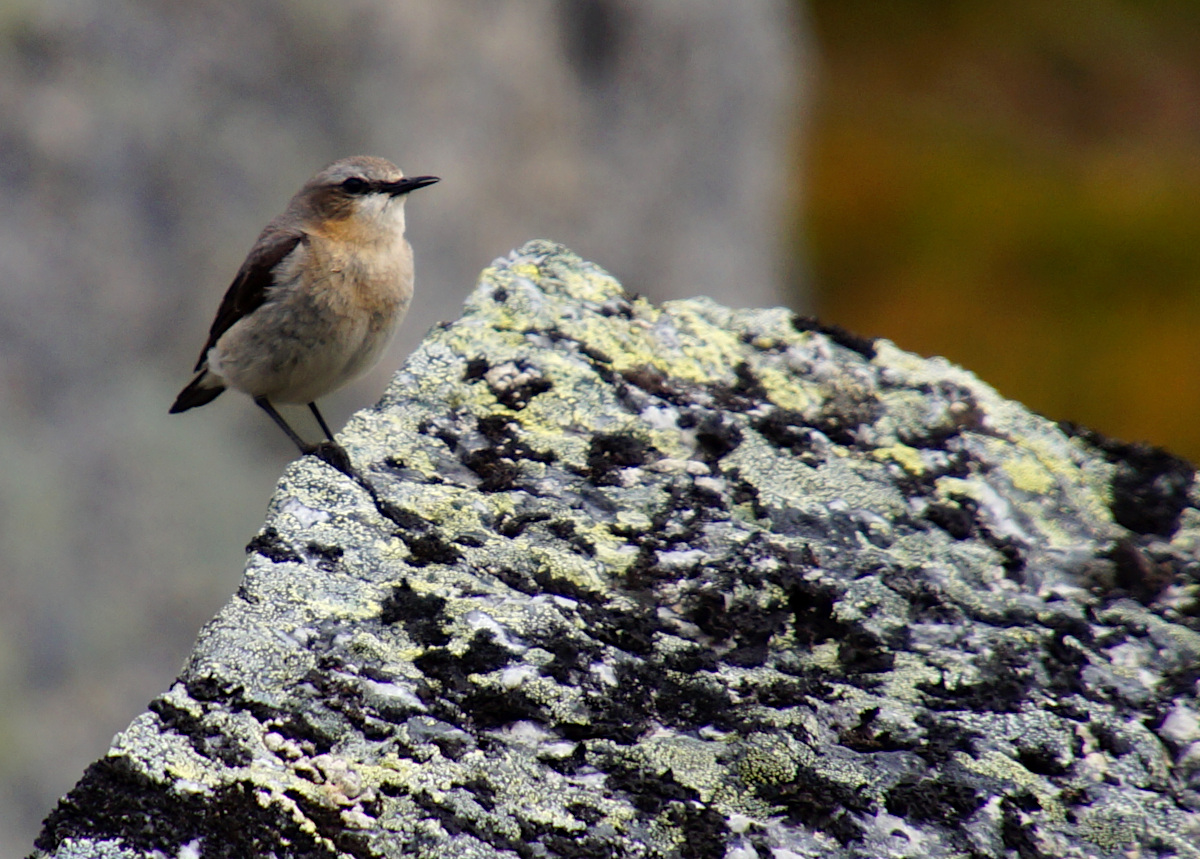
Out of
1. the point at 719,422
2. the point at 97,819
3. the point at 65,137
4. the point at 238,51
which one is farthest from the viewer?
the point at 238,51

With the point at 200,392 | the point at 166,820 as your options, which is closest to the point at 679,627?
the point at 166,820

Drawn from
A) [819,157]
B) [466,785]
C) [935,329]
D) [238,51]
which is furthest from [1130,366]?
[466,785]

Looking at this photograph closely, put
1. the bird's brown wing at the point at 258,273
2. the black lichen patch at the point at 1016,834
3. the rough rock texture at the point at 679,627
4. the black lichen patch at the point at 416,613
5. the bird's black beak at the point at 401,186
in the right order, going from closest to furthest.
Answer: the rough rock texture at the point at 679,627, the black lichen patch at the point at 1016,834, the black lichen patch at the point at 416,613, the bird's brown wing at the point at 258,273, the bird's black beak at the point at 401,186

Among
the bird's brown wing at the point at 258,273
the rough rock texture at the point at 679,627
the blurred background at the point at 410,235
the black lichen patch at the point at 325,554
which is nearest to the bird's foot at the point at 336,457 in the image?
the rough rock texture at the point at 679,627

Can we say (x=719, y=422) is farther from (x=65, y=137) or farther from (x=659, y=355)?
(x=65, y=137)

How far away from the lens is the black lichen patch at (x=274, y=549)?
8.62 ft

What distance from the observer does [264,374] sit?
566 cm

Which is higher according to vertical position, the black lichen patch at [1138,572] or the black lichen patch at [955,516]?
the black lichen patch at [1138,572]

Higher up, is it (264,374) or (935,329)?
(935,329)

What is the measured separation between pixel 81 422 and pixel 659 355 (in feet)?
19.8

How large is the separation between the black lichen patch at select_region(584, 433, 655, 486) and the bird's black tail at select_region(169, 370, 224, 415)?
385cm

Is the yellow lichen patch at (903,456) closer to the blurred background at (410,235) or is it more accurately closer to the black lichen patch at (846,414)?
the black lichen patch at (846,414)

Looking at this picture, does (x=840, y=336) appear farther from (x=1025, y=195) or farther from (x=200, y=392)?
(x=1025, y=195)

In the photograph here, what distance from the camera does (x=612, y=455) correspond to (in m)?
3.21
